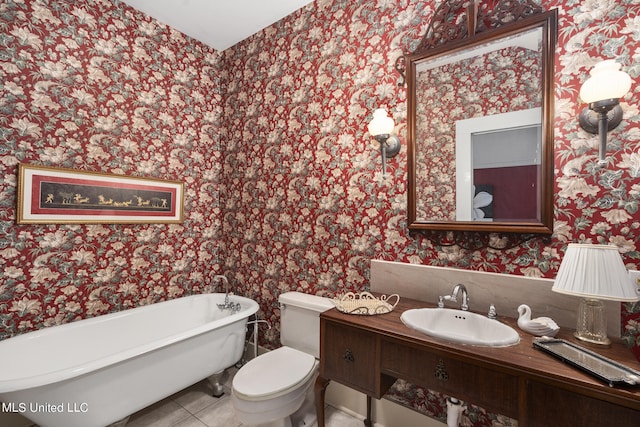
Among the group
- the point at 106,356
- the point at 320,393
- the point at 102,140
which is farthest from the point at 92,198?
the point at 320,393

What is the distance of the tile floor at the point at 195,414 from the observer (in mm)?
1993

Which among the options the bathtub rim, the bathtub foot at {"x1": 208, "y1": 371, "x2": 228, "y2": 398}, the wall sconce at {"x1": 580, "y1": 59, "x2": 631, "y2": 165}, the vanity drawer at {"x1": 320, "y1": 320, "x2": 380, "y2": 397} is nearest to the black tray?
the vanity drawer at {"x1": 320, "y1": 320, "x2": 380, "y2": 397}

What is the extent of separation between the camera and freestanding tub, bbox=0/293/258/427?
4.73 ft

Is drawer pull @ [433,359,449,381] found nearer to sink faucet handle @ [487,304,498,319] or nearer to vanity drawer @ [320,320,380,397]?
vanity drawer @ [320,320,380,397]

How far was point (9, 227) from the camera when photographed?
6.22ft

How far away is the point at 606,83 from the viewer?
49.0 inches

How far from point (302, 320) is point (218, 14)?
2.48 m

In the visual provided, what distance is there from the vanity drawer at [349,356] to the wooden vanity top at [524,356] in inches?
2.1

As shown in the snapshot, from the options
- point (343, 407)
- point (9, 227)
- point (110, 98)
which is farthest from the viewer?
point (110, 98)

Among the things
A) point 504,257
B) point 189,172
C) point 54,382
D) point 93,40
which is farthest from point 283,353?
point 93,40

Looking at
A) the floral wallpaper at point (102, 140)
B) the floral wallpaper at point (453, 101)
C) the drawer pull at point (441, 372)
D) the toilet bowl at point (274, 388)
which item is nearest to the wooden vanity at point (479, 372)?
the drawer pull at point (441, 372)

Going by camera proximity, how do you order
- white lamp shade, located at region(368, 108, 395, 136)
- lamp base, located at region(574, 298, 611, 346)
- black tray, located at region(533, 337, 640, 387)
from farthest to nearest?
white lamp shade, located at region(368, 108, 395, 136), lamp base, located at region(574, 298, 611, 346), black tray, located at region(533, 337, 640, 387)

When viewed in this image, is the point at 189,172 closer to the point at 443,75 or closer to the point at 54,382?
the point at 54,382

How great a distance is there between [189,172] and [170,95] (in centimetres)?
68
